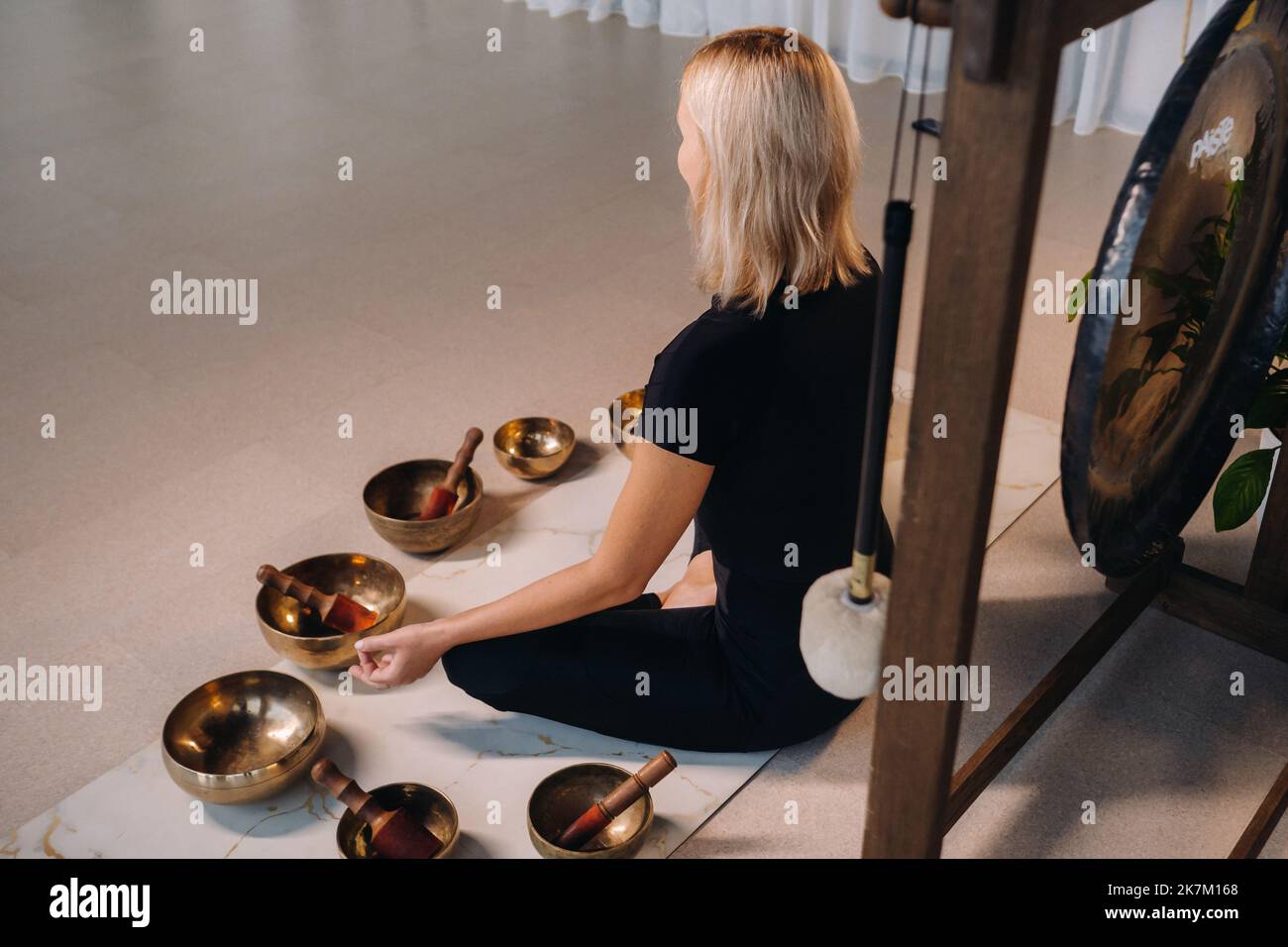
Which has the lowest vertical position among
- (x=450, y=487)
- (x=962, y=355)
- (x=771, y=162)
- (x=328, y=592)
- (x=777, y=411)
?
(x=328, y=592)

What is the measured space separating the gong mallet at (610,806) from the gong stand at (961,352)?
41 centimetres

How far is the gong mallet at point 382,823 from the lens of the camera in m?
1.69

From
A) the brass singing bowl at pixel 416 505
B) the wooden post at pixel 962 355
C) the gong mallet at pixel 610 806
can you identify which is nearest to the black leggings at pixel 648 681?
the gong mallet at pixel 610 806

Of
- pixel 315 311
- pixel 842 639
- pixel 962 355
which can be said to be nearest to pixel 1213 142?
pixel 962 355

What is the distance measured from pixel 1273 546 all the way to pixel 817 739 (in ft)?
2.58

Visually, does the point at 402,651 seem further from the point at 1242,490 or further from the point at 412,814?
the point at 1242,490

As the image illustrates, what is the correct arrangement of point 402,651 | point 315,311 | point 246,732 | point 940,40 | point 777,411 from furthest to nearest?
1. point 940,40
2. point 315,311
3. point 246,732
4. point 402,651
5. point 777,411

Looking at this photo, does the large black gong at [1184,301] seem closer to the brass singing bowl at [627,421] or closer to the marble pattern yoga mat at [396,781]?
the marble pattern yoga mat at [396,781]

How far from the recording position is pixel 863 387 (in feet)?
5.27

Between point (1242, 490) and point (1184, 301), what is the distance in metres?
0.49

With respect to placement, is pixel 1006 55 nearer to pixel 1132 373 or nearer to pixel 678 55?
pixel 1132 373

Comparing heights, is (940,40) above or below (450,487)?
above

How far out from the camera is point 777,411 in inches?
62.9

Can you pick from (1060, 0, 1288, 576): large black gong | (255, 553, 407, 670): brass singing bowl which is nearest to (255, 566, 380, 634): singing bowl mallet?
(255, 553, 407, 670): brass singing bowl
